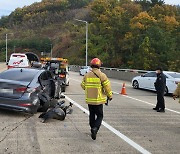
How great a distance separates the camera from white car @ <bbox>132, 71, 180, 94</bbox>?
18.2 meters

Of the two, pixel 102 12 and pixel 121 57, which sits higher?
pixel 102 12

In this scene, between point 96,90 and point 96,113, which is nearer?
point 96,90

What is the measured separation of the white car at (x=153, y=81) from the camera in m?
18.2

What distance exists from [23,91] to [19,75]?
1.02 metres

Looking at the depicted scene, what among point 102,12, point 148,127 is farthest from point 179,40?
point 148,127

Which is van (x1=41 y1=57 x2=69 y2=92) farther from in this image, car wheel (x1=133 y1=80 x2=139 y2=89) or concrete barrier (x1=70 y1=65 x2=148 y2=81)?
concrete barrier (x1=70 y1=65 x2=148 y2=81)

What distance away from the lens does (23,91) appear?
9664mm

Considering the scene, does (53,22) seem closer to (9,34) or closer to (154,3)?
(9,34)

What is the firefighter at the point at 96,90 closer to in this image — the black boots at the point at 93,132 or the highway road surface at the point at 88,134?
the black boots at the point at 93,132

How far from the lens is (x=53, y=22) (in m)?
167

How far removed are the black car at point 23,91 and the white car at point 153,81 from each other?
9.24 m

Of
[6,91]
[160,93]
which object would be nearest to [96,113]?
[6,91]

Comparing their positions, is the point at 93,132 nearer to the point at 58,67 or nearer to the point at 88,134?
the point at 88,134

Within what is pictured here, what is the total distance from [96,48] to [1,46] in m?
83.7
